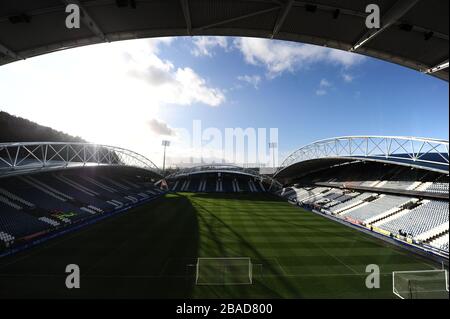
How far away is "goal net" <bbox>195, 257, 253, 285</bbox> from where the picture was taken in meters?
11.9

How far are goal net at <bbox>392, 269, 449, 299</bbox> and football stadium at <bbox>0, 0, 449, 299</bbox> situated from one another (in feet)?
0.28

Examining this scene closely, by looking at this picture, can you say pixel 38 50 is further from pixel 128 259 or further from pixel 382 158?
pixel 382 158

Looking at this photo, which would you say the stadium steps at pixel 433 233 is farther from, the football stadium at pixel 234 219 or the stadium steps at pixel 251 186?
the stadium steps at pixel 251 186

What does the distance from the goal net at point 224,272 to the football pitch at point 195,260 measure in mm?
437

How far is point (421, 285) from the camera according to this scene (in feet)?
37.3

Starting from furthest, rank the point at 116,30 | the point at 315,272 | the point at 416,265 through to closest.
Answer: the point at 416,265 → the point at 315,272 → the point at 116,30

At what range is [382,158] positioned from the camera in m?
28.1

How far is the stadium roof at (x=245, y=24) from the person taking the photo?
16.4ft

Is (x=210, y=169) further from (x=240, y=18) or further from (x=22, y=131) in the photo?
(x=240, y=18)

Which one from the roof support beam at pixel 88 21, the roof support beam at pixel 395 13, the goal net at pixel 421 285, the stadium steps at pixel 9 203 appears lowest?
the goal net at pixel 421 285

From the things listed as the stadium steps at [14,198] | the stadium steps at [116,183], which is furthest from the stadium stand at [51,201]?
the stadium steps at [116,183]

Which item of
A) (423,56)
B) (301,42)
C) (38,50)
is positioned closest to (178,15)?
(301,42)
